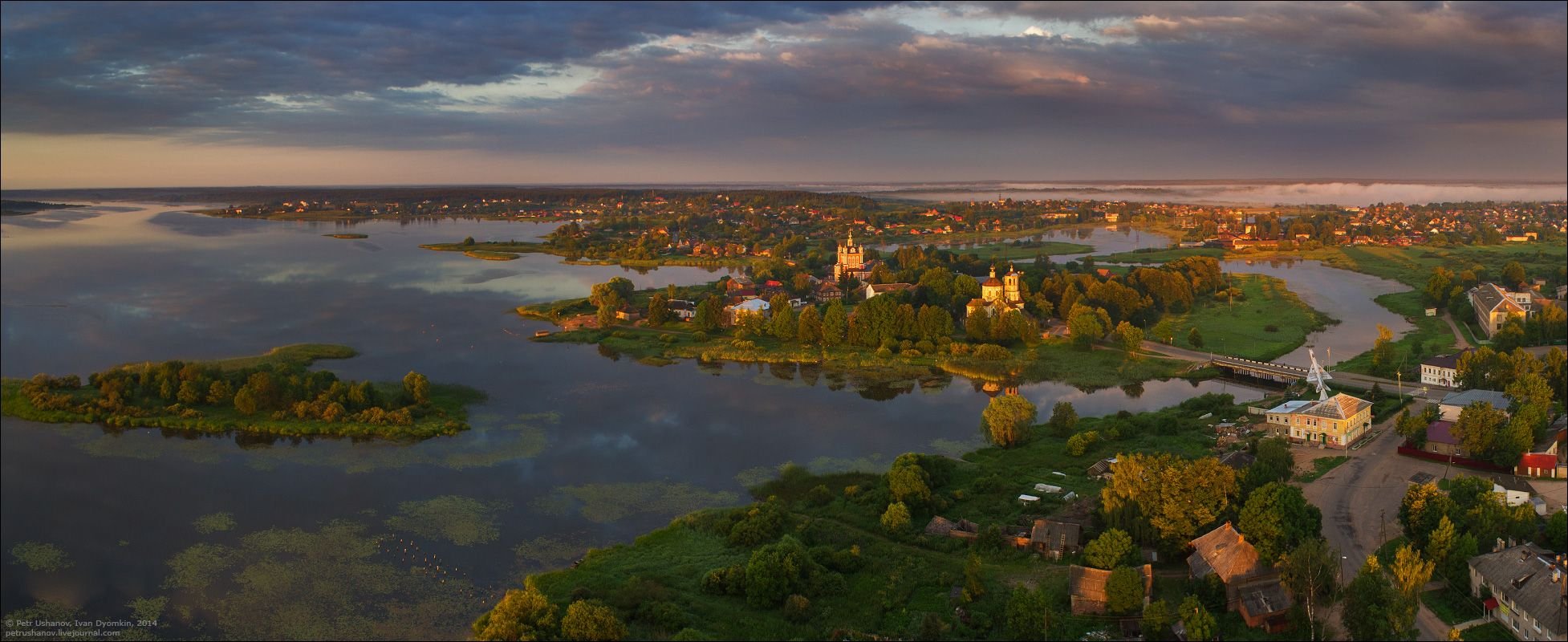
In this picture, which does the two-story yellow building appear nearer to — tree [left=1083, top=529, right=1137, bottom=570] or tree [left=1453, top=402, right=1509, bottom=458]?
tree [left=1453, top=402, right=1509, bottom=458]

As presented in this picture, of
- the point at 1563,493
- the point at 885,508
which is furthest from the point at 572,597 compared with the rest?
the point at 1563,493

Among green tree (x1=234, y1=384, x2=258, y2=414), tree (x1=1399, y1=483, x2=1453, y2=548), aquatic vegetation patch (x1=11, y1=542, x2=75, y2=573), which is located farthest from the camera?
green tree (x1=234, y1=384, x2=258, y2=414)

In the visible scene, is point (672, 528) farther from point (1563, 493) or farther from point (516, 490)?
point (1563, 493)

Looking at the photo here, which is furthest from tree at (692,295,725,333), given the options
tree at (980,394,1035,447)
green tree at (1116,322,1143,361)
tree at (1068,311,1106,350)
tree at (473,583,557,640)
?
tree at (473,583,557,640)

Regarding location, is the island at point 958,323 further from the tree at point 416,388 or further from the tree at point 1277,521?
the tree at point 1277,521

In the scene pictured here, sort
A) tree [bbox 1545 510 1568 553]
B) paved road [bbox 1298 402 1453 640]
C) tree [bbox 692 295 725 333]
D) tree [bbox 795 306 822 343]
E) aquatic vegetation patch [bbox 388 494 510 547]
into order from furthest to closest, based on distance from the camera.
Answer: tree [bbox 692 295 725 333] < tree [bbox 795 306 822 343] < aquatic vegetation patch [bbox 388 494 510 547] < paved road [bbox 1298 402 1453 640] < tree [bbox 1545 510 1568 553]

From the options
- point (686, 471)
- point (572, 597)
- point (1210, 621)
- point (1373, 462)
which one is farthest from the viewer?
point (686, 471)

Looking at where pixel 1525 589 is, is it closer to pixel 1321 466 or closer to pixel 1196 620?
pixel 1196 620
